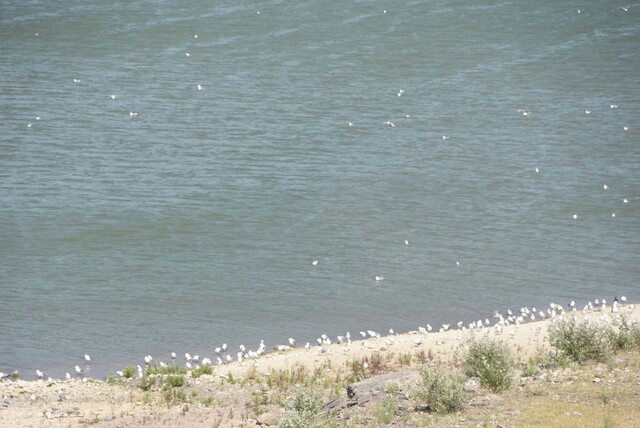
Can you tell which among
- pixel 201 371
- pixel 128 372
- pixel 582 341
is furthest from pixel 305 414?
pixel 128 372

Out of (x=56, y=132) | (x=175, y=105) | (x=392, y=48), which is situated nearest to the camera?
(x=56, y=132)

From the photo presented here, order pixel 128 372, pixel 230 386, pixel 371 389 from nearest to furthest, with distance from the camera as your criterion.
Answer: pixel 371 389 < pixel 230 386 < pixel 128 372

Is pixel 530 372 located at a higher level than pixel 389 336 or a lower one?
lower

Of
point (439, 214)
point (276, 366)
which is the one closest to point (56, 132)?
point (439, 214)

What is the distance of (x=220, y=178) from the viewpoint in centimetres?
3203

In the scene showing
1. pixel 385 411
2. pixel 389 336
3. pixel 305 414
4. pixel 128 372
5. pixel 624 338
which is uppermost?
pixel 128 372

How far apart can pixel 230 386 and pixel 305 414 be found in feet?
12.1

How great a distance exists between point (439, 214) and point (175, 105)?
13.7 metres

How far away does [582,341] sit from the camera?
16.4 metres

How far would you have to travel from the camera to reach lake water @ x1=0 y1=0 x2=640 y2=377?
23875mm

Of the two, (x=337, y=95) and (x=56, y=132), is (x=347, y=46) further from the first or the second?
(x=56, y=132)

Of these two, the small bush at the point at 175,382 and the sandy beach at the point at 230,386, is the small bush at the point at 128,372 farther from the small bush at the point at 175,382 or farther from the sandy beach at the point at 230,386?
the small bush at the point at 175,382

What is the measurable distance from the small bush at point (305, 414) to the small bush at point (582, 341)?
13.6 ft

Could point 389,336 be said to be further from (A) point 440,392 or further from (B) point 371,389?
(A) point 440,392
